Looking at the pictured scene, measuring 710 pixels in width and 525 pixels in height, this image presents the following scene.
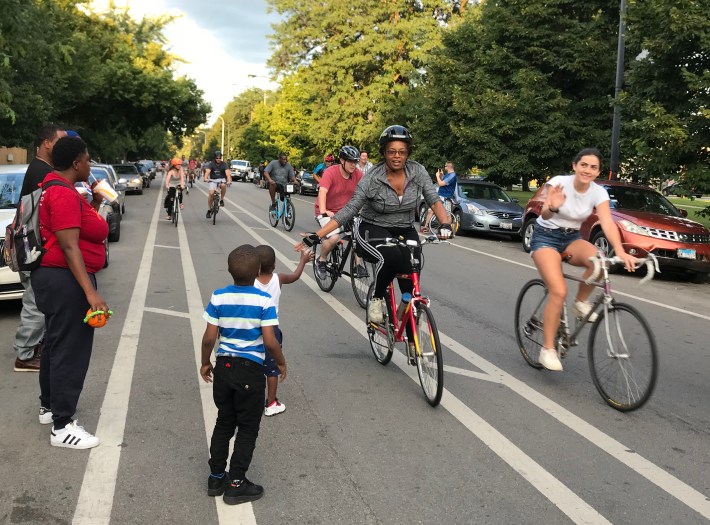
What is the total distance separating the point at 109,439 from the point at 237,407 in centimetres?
121

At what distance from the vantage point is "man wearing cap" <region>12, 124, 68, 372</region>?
210 inches

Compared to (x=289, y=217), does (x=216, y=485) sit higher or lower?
lower

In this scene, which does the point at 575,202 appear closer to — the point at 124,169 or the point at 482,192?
the point at 482,192

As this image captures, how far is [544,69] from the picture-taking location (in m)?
24.2

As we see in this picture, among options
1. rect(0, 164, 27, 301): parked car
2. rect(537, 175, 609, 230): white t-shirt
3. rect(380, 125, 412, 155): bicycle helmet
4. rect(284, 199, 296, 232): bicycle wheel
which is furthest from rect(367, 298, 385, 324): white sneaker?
rect(284, 199, 296, 232): bicycle wheel

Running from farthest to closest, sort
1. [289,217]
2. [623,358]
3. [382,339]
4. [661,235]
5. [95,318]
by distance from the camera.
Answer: [289,217]
[661,235]
[382,339]
[623,358]
[95,318]

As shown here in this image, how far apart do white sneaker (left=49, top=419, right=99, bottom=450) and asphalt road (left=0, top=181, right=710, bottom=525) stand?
0.05m

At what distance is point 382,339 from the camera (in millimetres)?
5883

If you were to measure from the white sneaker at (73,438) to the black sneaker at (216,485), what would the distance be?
37.4 inches

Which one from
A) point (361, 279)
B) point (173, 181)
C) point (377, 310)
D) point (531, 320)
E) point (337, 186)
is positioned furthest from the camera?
point (173, 181)

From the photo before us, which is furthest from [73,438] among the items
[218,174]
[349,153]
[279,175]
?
[218,174]

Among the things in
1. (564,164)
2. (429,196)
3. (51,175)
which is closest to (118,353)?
(51,175)

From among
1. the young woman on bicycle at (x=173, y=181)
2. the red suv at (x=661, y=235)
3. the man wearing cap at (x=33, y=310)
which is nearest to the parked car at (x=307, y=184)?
the young woman on bicycle at (x=173, y=181)

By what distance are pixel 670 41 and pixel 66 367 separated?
12.9 metres
